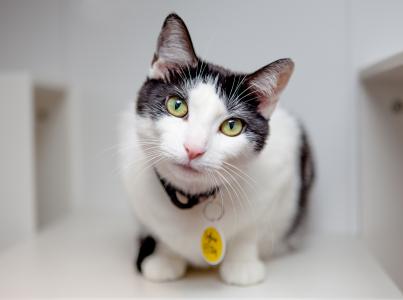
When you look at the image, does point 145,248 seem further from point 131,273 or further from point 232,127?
point 232,127

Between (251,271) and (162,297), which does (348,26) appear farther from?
(162,297)

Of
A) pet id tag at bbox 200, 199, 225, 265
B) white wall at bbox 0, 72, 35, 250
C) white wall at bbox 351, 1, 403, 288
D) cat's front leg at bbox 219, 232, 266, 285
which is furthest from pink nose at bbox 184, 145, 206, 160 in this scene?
white wall at bbox 0, 72, 35, 250

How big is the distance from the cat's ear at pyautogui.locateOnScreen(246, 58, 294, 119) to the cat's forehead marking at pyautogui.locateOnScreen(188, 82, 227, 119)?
0.24 feet

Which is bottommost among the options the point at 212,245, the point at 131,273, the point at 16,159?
the point at 131,273

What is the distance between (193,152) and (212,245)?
0.26 metres

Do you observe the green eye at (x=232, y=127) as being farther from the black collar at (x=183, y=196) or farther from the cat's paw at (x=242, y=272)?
the cat's paw at (x=242, y=272)

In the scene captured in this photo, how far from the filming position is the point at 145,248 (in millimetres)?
1090

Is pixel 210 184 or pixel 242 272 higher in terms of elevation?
pixel 210 184

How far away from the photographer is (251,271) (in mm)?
984

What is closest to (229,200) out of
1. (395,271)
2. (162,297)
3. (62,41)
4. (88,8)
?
(162,297)

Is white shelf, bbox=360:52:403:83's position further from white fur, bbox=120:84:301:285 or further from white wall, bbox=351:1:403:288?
white fur, bbox=120:84:301:285

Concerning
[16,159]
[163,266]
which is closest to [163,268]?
[163,266]

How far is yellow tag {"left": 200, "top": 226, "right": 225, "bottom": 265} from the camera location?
0.92m

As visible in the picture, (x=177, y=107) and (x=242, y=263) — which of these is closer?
(x=177, y=107)
